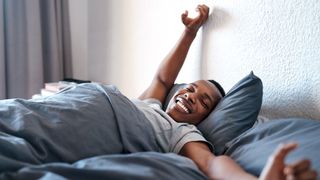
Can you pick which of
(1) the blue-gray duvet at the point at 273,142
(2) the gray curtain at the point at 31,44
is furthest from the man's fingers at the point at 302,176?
(2) the gray curtain at the point at 31,44

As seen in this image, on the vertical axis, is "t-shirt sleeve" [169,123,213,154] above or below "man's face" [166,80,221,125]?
below

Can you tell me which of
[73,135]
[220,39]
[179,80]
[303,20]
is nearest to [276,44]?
[303,20]

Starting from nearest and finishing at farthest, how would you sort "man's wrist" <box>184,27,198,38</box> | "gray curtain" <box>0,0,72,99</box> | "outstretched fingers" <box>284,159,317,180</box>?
"outstretched fingers" <box>284,159,317,180</box>
"man's wrist" <box>184,27,198,38</box>
"gray curtain" <box>0,0,72,99</box>

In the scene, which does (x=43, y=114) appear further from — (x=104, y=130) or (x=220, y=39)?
(x=220, y=39)

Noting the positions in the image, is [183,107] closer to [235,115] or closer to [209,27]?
[235,115]

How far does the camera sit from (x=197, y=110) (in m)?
1.33

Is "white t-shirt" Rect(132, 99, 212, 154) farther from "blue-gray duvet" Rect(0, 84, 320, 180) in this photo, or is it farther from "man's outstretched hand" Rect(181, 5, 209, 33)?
"man's outstretched hand" Rect(181, 5, 209, 33)

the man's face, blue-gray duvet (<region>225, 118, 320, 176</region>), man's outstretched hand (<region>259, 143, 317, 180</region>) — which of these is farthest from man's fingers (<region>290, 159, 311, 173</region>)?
the man's face

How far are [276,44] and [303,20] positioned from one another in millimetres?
130

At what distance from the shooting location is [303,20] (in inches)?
44.4

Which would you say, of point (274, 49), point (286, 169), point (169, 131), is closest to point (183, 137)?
point (169, 131)

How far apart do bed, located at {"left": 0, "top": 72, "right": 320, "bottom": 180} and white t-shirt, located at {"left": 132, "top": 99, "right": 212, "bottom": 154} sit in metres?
0.06

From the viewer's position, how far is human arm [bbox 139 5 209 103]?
5.15 ft

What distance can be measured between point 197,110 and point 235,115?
19 centimetres
